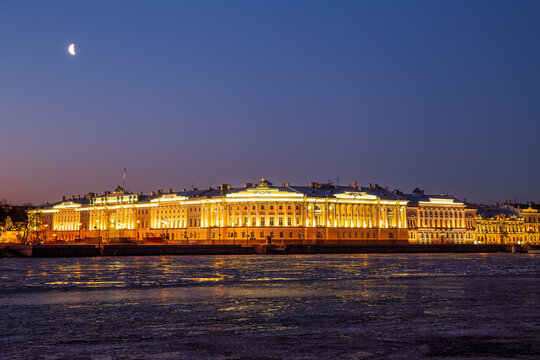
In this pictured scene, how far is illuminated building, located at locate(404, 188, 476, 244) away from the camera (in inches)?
5108

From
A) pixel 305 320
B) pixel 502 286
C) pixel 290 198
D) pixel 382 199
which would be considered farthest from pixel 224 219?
pixel 305 320

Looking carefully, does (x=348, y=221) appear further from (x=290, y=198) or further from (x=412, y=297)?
(x=412, y=297)

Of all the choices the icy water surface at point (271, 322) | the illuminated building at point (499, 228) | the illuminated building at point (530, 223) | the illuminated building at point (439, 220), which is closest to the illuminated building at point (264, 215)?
the illuminated building at point (439, 220)

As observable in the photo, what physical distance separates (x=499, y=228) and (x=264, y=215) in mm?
55823

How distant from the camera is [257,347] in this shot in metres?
11.5

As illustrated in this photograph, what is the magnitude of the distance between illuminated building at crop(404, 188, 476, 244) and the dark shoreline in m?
18.5

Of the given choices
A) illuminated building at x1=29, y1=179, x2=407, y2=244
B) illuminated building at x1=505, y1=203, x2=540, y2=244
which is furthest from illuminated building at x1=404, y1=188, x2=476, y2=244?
illuminated building at x1=505, y1=203, x2=540, y2=244

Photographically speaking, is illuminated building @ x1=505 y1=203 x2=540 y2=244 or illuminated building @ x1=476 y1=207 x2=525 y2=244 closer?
→ illuminated building @ x1=476 y1=207 x2=525 y2=244

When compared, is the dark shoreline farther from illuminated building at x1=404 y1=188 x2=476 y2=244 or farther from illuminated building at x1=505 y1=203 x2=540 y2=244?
illuminated building at x1=505 y1=203 x2=540 y2=244

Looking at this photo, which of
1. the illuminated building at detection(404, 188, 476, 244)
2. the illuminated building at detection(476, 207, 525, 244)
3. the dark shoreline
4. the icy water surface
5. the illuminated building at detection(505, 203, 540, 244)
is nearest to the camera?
the icy water surface

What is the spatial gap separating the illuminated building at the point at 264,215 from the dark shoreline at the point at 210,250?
15.5 meters

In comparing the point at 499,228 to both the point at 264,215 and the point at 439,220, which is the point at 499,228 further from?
the point at 264,215

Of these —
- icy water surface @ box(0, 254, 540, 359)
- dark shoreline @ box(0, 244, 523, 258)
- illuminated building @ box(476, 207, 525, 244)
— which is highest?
illuminated building @ box(476, 207, 525, 244)

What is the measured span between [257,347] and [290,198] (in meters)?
103
